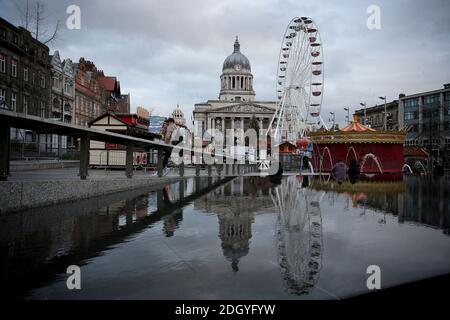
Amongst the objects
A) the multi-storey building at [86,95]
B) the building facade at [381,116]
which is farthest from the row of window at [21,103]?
the building facade at [381,116]

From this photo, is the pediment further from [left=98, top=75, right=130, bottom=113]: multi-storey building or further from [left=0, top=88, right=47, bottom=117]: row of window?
[left=0, top=88, right=47, bottom=117]: row of window

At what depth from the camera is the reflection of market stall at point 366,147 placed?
101 feet

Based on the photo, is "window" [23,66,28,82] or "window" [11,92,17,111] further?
"window" [23,66,28,82]

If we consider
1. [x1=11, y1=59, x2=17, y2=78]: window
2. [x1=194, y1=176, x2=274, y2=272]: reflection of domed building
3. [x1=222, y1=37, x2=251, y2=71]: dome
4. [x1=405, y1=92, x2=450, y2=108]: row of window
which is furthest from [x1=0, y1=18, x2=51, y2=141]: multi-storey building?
[x1=222, y1=37, x2=251, y2=71]: dome

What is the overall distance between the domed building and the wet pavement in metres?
110

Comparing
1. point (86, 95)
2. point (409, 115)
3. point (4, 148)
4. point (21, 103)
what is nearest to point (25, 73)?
point (21, 103)

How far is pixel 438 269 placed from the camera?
429 cm

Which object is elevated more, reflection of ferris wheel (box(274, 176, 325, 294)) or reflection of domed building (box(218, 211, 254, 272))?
reflection of ferris wheel (box(274, 176, 325, 294))

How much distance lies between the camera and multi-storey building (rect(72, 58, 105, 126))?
185ft

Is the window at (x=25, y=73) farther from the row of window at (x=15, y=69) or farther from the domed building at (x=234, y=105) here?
the domed building at (x=234, y=105)

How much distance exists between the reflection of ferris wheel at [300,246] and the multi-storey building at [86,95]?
51319mm

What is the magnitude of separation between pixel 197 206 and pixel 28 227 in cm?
465
